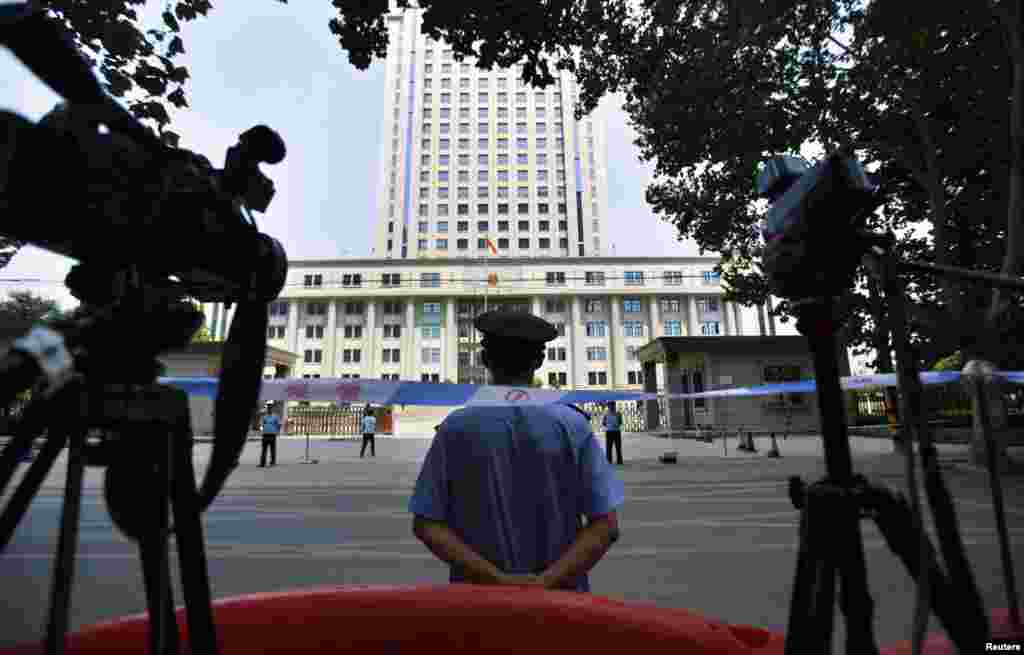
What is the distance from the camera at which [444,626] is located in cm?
85

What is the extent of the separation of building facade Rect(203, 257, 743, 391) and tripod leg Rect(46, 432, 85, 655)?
174 ft

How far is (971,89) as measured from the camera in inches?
381

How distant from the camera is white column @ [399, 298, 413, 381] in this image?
53938 millimetres

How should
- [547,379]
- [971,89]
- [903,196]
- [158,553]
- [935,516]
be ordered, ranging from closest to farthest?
1. [158,553]
2. [935,516]
3. [971,89]
4. [903,196]
5. [547,379]

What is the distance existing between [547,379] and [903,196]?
4104 centimetres

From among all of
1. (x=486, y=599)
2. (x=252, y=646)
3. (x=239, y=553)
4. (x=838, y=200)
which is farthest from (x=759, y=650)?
(x=239, y=553)

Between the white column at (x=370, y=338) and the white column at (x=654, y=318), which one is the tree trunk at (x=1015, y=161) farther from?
the white column at (x=370, y=338)

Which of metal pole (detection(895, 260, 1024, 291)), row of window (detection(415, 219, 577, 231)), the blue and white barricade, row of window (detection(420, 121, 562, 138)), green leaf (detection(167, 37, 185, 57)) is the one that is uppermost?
row of window (detection(420, 121, 562, 138))

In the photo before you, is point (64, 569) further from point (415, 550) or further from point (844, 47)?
point (844, 47)

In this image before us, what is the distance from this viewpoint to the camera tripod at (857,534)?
69 centimetres

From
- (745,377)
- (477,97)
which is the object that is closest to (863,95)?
(745,377)

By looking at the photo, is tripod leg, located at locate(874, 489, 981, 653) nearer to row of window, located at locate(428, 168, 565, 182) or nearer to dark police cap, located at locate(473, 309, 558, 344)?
dark police cap, located at locate(473, 309, 558, 344)

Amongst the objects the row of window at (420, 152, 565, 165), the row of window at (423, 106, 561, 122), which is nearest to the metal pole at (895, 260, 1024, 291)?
the row of window at (420, 152, 565, 165)

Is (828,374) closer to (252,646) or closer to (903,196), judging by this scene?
(252,646)
